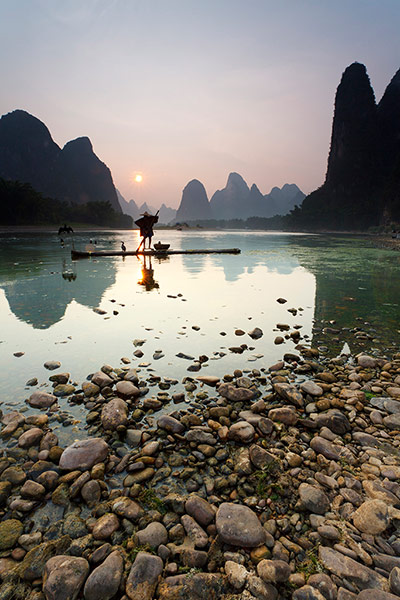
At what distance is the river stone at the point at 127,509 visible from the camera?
9.21ft

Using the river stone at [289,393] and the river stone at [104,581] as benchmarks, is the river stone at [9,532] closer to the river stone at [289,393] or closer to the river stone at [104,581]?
the river stone at [104,581]

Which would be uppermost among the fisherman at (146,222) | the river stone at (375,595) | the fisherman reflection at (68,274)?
the fisherman at (146,222)

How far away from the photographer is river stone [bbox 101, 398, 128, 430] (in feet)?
13.6

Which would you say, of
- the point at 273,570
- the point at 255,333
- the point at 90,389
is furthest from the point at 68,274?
the point at 273,570

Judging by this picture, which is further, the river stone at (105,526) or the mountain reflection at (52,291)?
the mountain reflection at (52,291)

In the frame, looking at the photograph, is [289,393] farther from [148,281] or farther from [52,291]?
[148,281]

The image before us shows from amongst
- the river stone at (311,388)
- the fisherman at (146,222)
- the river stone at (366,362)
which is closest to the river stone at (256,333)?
the river stone at (366,362)

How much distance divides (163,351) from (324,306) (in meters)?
7.44

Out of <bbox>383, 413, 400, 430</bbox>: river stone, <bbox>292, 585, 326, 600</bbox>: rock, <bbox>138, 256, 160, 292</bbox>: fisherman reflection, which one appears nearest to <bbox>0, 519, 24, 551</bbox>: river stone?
<bbox>292, 585, 326, 600</bbox>: rock

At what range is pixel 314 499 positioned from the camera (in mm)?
2906

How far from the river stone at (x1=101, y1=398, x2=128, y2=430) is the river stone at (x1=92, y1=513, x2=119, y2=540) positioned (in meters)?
1.41

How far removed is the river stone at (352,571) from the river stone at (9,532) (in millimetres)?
2709

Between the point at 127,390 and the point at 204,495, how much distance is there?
237 cm

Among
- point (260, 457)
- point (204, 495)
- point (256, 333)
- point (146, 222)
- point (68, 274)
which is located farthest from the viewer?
point (146, 222)
